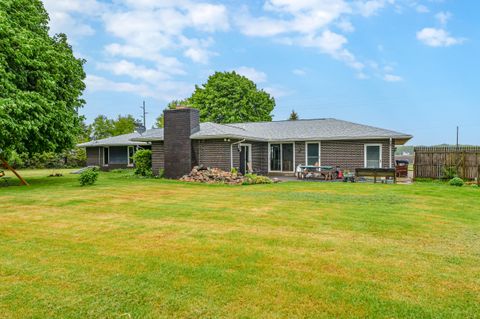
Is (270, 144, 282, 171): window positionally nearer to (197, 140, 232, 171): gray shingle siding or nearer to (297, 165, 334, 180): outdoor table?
(297, 165, 334, 180): outdoor table

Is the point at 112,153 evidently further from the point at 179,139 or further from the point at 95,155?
the point at 179,139

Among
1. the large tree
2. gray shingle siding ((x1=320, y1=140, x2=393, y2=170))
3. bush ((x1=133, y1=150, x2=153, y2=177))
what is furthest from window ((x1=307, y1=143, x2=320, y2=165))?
the large tree

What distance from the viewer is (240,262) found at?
4484 mm

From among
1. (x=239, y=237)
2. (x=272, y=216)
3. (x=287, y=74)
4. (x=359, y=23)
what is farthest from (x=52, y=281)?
(x=287, y=74)

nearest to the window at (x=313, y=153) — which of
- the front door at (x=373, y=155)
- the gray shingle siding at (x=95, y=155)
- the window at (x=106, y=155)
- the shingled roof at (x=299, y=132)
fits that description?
the shingled roof at (x=299, y=132)

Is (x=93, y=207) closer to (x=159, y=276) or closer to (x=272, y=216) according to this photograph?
(x=272, y=216)

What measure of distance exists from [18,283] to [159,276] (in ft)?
5.18

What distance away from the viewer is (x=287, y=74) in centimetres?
3033

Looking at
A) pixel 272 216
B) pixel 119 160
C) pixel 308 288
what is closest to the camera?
pixel 308 288

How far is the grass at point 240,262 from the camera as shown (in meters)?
3.27

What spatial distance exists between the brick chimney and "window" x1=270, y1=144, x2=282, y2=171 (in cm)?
521

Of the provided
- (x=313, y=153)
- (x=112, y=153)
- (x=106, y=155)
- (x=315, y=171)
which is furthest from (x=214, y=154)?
(x=106, y=155)

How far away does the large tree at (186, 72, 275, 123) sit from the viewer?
4091 cm

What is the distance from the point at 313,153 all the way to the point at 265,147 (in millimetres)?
3117
